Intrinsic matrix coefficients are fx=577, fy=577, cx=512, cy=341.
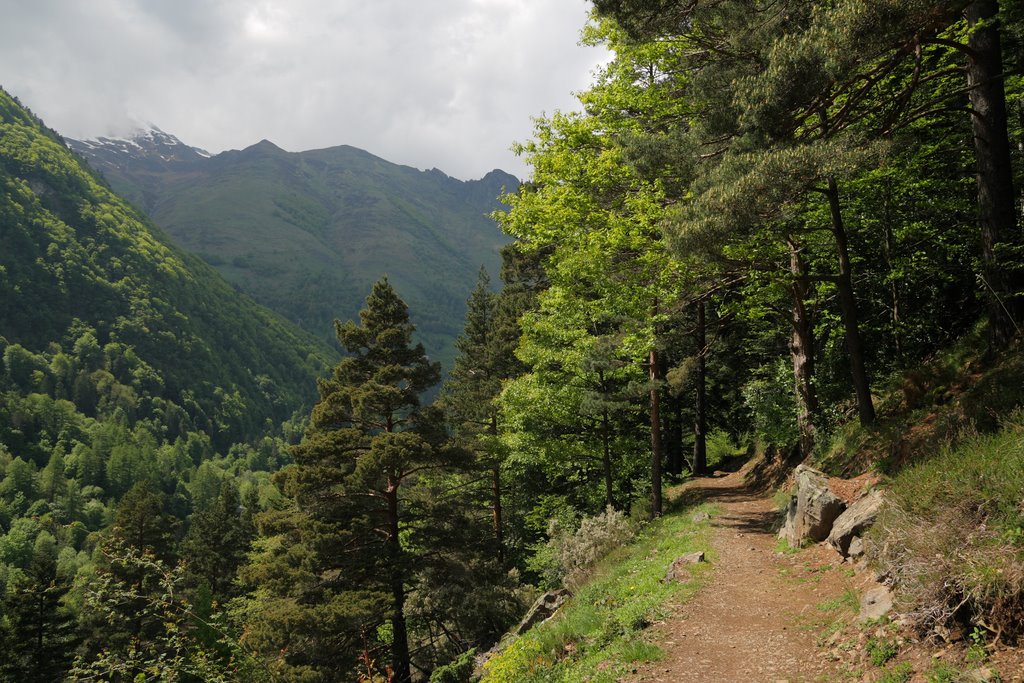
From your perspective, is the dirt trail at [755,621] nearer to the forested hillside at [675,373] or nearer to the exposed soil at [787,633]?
the exposed soil at [787,633]

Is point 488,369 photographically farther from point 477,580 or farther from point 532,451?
point 477,580

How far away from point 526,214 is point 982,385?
1036cm

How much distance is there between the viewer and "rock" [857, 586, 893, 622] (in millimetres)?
6047

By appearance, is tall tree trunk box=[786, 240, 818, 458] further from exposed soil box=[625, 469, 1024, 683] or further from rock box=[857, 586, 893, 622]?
rock box=[857, 586, 893, 622]

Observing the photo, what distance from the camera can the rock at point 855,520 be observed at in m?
8.02

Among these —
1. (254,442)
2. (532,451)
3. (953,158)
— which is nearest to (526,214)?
(532,451)

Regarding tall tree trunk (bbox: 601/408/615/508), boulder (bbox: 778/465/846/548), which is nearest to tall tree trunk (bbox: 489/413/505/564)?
tall tree trunk (bbox: 601/408/615/508)

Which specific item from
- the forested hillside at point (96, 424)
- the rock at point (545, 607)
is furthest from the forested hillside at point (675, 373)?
the forested hillside at point (96, 424)

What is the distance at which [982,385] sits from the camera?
28.1 feet

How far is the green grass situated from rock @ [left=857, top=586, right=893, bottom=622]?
236cm

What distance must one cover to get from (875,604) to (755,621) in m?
1.78

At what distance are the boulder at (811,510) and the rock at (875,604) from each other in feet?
9.88

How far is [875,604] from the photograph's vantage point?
6258mm

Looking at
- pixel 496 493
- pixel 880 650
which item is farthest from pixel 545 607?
pixel 496 493
